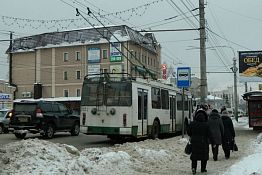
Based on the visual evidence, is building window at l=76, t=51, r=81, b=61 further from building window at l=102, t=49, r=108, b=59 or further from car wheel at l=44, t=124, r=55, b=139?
car wheel at l=44, t=124, r=55, b=139

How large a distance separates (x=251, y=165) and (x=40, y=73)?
2892 inches

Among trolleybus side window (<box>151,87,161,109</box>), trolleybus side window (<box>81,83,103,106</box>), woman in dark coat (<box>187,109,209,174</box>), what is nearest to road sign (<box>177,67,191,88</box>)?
trolleybus side window (<box>151,87,161,109</box>)

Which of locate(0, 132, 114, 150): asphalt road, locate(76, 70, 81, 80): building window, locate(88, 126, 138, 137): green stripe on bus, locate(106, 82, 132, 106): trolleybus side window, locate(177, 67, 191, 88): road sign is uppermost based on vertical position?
locate(76, 70, 81, 80): building window

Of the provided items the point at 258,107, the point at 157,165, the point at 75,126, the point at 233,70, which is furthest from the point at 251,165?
the point at 233,70

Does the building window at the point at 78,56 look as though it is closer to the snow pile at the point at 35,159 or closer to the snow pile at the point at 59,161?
the snow pile at the point at 59,161

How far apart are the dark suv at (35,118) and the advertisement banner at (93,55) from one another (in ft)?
175

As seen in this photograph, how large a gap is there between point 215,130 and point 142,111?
20.0ft

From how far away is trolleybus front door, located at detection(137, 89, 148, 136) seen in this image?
20.0 metres

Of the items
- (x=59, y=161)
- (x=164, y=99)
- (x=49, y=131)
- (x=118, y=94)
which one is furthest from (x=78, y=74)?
(x=59, y=161)

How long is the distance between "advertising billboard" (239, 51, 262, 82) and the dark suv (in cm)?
2266

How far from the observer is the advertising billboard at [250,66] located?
136 ft

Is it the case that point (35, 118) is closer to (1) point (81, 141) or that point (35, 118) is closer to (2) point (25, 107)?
(2) point (25, 107)

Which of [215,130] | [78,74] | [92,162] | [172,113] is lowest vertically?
[92,162]

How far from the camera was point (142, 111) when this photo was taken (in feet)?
66.6
